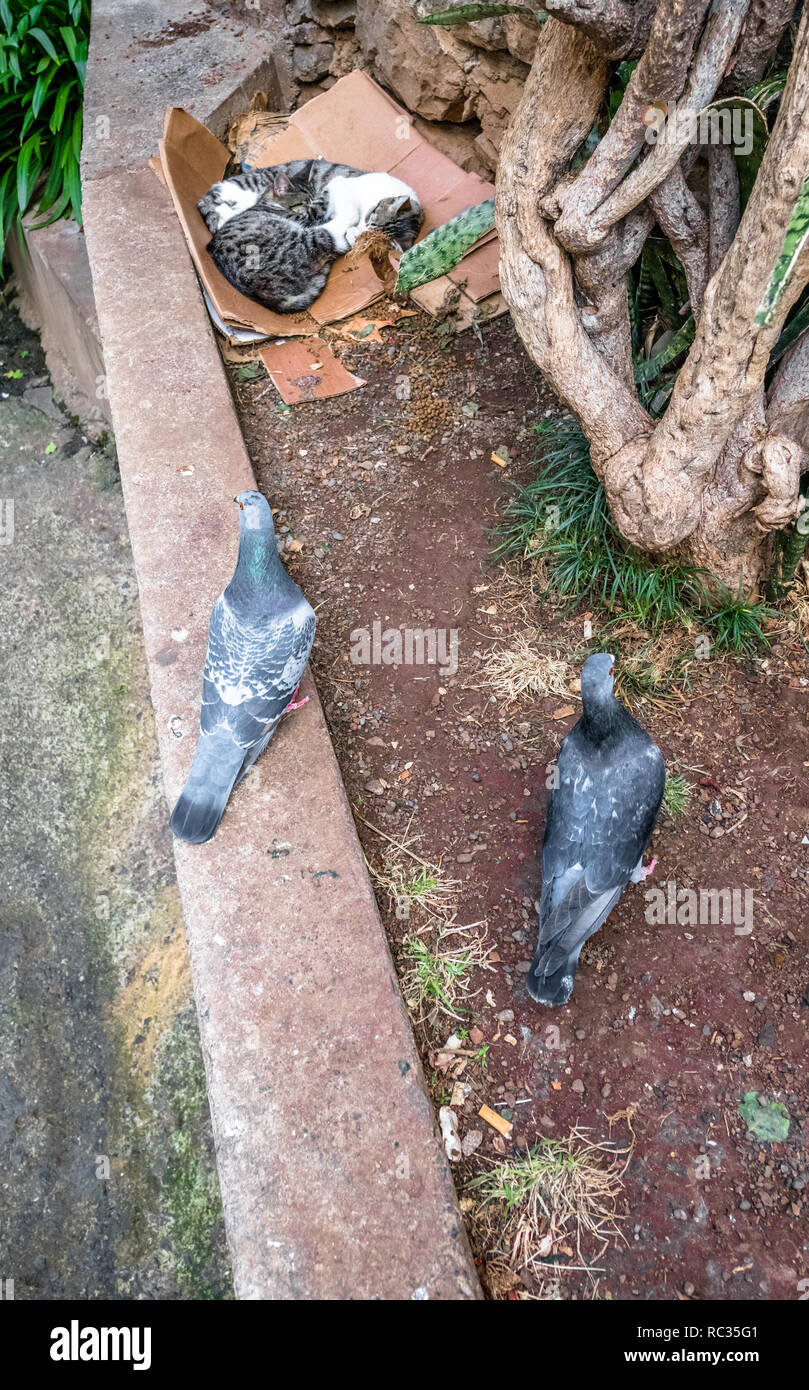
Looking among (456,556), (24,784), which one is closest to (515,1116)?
(456,556)

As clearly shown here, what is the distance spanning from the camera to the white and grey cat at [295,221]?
15.2ft

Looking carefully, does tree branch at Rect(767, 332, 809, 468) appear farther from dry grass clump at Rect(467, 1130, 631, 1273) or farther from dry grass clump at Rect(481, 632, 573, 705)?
dry grass clump at Rect(467, 1130, 631, 1273)

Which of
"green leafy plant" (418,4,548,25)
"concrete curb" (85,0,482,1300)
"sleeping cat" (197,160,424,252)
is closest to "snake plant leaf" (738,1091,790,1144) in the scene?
"concrete curb" (85,0,482,1300)

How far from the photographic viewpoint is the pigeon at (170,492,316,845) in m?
2.72

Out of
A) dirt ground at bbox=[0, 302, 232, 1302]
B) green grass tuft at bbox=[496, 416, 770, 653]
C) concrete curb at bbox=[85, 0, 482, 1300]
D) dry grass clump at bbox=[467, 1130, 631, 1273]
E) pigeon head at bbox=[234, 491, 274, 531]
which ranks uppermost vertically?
pigeon head at bbox=[234, 491, 274, 531]

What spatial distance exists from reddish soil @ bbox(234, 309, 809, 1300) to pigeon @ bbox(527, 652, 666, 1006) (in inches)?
8.5

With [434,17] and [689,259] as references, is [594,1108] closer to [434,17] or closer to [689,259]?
[689,259]

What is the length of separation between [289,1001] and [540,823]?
0.99 meters

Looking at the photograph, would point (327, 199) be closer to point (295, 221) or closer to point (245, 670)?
point (295, 221)

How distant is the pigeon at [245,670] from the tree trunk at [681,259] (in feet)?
3.83

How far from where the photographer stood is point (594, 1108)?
2.45 m

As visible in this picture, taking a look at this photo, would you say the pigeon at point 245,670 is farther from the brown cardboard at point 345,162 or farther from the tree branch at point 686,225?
the brown cardboard at point 345,162

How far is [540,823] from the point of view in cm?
298

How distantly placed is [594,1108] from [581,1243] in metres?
0.31
